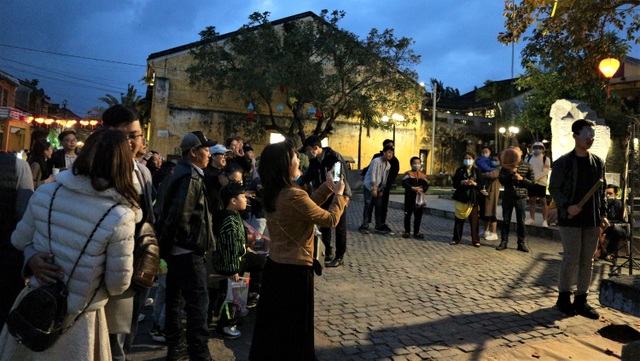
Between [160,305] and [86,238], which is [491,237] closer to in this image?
[160,305]

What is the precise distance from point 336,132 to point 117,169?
28.8 meters

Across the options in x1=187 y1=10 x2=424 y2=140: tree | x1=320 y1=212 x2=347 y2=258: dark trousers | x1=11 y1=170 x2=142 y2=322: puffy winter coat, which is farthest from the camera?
x1=187 y1=10 x2=424 y2=140: tree

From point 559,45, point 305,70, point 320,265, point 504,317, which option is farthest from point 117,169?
point 305,70

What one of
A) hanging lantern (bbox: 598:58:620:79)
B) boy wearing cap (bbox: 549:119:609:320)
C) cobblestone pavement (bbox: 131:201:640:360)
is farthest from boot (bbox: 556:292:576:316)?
hanging lantern (bbox: 598:58:620:79)

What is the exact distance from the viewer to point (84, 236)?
2148mm

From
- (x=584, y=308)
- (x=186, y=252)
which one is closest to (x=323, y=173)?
(x=186, y=252)

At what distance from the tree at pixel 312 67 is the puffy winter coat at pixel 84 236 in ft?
69.3

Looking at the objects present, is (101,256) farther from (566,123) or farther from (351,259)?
(566,123)

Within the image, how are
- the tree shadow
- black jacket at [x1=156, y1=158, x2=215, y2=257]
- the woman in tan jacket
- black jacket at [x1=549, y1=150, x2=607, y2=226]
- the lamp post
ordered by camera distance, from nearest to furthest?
1. the woman in tan jacket
2. black jacket at [x1=156, y1=158, x2=215, y2=257]
3. the tree shadow
4. black jacket at [x1=549, y1=150, x2=607, y2=226]
5. the lamp post

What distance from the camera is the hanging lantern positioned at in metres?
8.02

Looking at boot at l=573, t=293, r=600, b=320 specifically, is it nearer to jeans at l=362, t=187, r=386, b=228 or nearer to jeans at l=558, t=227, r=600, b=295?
jeans at l=558, t=227, r=600, b=295

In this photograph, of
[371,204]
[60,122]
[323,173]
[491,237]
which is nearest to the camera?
[323,173]

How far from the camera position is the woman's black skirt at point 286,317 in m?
3.02

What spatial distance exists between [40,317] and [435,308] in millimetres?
4036
